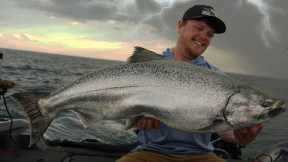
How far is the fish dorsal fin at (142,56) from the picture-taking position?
451cm

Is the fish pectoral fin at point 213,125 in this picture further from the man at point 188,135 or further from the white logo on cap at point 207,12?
the white logo on cap at point 207,12

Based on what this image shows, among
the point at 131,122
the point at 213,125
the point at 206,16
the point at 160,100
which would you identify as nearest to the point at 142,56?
the point at 160,100

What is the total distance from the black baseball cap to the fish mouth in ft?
5.45

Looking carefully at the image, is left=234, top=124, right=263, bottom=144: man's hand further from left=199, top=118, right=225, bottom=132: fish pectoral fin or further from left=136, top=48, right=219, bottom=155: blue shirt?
left=199, top=118, right=225, bottom=132: fish pectoral fin

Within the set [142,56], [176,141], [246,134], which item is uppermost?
[142,56]

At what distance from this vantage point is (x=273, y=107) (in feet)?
13.1

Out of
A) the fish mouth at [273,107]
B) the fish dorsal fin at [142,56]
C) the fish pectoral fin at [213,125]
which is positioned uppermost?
the fish dorsal fin at [142,56]

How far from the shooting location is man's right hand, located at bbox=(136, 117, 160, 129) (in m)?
4.61

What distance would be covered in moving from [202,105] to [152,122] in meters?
0.82

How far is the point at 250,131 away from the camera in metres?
4.78

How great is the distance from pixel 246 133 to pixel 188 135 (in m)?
0.75

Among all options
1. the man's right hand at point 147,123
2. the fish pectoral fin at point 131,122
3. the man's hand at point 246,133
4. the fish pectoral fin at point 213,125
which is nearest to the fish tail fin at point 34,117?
the fish pectoral fin at point 131,122

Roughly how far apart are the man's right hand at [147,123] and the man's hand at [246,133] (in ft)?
3.04

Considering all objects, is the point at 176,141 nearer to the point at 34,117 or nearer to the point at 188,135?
the point at 188,135
